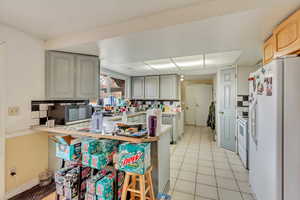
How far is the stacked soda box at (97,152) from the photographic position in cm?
158

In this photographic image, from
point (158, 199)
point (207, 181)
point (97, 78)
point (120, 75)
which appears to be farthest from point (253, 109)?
point (120, 75)

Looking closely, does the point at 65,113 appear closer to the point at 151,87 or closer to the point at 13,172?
the point at 13,172

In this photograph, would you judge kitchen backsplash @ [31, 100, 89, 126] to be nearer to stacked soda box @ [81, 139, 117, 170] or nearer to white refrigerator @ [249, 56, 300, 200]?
stacked soda box @ [81, 139, 117, 170]

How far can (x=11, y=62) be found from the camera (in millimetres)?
1902

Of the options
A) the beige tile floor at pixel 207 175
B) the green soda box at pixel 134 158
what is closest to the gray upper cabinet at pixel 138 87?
the beige tile floor at pixel 207 175

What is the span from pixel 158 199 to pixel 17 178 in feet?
6.40

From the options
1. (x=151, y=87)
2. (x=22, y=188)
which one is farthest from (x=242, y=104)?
(x=22, y=188)

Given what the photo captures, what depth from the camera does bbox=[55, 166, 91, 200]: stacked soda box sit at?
1698 mm

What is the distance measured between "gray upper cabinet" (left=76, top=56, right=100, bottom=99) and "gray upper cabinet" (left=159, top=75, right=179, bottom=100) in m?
2.49

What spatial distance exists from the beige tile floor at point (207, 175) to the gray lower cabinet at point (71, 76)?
7.03 ft

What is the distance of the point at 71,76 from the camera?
2.46 meters

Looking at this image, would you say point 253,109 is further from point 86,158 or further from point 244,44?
point 86,158

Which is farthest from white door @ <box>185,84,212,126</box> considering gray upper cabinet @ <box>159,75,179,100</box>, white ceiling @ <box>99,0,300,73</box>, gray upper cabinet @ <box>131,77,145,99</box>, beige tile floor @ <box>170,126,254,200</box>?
white ceiling @ <box>99,0,300,73</box>

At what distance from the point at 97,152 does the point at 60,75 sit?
152cm
